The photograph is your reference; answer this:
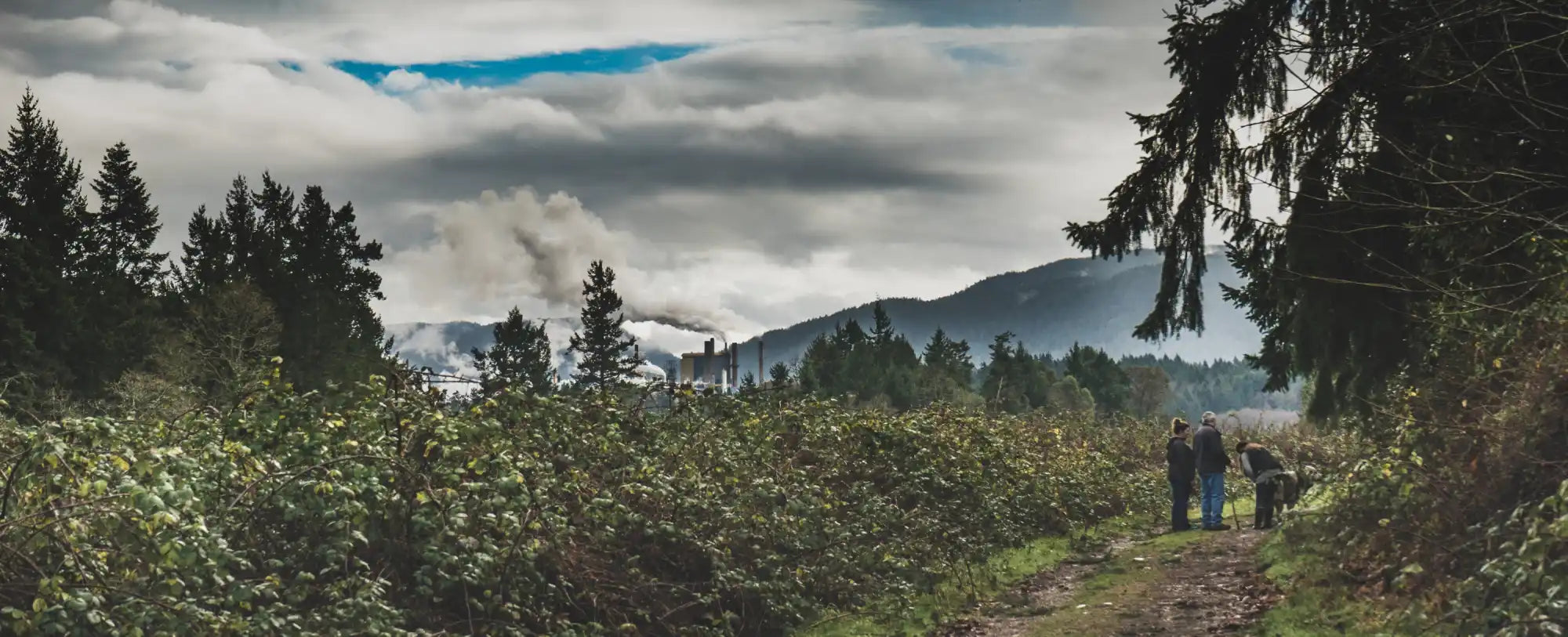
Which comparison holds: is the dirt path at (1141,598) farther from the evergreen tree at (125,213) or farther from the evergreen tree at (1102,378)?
the evergreen tree at (1102,378)

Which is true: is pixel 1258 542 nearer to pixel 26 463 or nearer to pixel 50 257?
pixel 26 463

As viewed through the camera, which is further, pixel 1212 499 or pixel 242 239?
pixel 242 239

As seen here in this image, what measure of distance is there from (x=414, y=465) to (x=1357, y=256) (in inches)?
312

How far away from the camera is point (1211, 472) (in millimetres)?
18453

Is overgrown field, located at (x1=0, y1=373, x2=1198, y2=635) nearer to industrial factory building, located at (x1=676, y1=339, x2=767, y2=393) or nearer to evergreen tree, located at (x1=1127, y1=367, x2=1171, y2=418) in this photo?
industrial factory building, located at (x1=676, y1=339, x2=767, y2=393)

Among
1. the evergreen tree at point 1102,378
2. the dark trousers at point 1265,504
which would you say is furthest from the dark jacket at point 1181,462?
the evergreen tree at point 1102,378

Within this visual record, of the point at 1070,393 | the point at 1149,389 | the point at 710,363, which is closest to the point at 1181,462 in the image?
the point at 710,363

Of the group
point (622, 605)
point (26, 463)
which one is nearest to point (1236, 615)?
point (622, 605)

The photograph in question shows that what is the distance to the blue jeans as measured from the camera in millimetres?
18297

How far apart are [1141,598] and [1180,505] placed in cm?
660

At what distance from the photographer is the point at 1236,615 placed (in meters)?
10.8

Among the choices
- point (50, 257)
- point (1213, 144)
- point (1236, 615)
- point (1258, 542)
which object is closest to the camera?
point (1236, 615)

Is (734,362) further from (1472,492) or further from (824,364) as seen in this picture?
(1472,492)

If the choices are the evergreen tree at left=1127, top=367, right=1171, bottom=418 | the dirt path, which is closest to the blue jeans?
the dirt path
